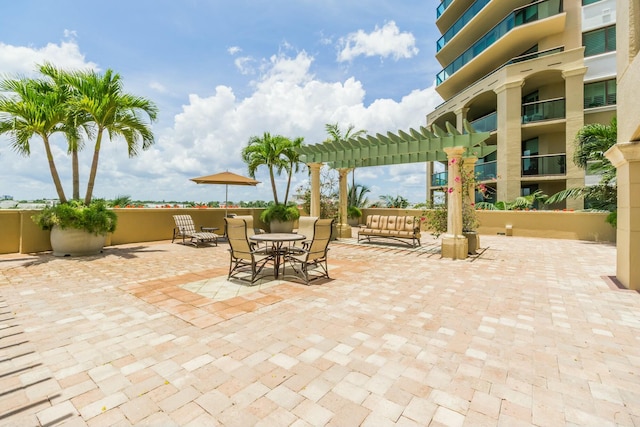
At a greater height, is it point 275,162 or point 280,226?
point 275,162

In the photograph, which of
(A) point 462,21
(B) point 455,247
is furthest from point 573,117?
(B) point 455,247

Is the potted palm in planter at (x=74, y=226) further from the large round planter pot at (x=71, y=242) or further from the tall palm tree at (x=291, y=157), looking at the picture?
the tall palm tree at (x=291, y=157)

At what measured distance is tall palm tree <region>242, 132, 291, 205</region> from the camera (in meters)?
14.8

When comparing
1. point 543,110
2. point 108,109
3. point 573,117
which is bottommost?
point 108,109

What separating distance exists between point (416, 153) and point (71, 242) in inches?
438

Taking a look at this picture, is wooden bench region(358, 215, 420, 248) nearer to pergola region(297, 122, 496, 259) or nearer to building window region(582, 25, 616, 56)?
pergola region(297, 122, 496, 259)

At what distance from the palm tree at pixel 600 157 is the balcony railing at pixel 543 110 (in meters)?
5.86

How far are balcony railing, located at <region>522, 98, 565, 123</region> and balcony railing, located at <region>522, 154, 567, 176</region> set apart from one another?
2.29 metres

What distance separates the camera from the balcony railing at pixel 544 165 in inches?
647

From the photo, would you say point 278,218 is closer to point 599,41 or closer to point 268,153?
point 268,153

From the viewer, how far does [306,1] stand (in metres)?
9.16

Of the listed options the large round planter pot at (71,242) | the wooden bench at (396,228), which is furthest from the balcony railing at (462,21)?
the large round planter pot at (71,242)

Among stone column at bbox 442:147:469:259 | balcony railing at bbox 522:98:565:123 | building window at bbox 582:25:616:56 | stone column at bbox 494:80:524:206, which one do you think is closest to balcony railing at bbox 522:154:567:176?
stone column at bbox 494:80:524:206

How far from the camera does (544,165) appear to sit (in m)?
16.9
